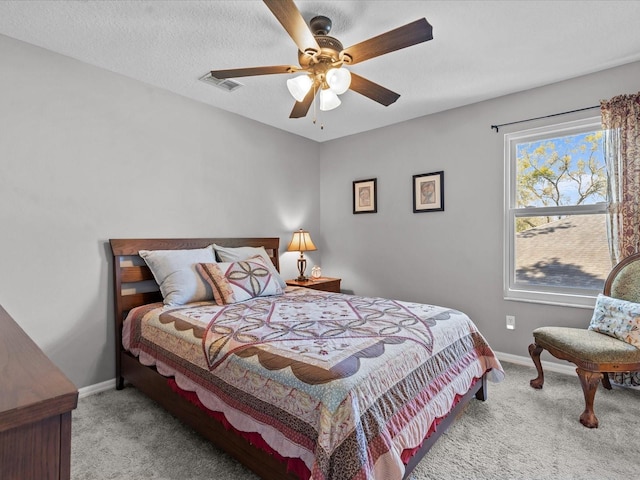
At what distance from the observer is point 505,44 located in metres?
2.41

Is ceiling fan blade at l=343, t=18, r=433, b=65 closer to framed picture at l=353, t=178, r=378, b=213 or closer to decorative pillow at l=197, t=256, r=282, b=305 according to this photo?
decorative pillow at l=197, t=256, r=282, b=305

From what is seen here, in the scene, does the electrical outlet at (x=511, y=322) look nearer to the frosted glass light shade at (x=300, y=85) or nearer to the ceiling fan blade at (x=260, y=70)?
the frosted glass light shade at (x=300, y=85)

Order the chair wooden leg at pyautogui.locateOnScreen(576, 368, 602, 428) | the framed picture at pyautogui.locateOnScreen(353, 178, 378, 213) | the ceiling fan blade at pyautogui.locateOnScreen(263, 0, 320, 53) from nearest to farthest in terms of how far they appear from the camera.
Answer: the ceiling fan blade at pyautogui.locateOnScreen(263, 0, 320, 53) → the chair wooden leg at pyautogui.locateOnScreen(576, 368, 602, 428) → the framed picture at pyautogui.locateOnScreen(353, 178, 378, 213)

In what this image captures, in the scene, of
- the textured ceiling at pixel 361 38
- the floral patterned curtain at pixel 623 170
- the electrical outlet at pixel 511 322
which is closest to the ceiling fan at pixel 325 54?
the textured ceiling at pixel 361 38

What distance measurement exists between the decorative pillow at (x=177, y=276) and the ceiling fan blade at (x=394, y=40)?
2.01 metres

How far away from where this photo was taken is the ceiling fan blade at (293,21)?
1.58m

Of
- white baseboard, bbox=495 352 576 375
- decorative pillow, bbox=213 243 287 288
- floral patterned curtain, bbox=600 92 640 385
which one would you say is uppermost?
floral patterned curtain, bbox=600 92 640 385

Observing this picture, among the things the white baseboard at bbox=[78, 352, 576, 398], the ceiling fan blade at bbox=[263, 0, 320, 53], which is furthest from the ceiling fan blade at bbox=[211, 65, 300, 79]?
the white baseboard at bbox=[78, 352, 576, 398]

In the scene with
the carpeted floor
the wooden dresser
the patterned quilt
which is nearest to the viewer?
the wooden dresser

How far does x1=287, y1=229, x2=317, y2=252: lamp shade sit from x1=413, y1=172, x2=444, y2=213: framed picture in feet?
4.40

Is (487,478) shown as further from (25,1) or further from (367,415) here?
(25,1)

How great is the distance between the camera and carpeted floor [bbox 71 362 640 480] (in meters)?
1.75

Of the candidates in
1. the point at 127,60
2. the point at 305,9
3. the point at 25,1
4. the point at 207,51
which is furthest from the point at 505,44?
the point at 25,1

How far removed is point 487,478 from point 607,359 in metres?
1.17
